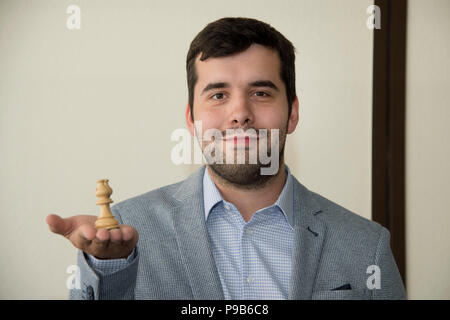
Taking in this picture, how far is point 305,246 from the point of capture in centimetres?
187

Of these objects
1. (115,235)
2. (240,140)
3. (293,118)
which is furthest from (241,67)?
(115,235)

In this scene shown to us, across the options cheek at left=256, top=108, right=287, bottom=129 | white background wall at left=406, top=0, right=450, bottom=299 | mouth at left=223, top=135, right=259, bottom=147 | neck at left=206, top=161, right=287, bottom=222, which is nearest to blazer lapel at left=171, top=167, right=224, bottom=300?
neck at left=206, top=161, right=287, bottom=222

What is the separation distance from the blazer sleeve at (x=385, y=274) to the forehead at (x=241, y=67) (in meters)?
0.90

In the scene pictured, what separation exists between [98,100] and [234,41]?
36.3 inches

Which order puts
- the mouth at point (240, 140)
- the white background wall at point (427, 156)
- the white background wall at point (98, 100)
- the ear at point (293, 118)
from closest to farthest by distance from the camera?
1. the mouth at point (240, 140)
2. the ear at point (293, 118)
3. the white background wall at point (98, 100)
4. the white background wall at point (427, 156)

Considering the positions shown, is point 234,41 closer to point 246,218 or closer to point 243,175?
point 243,175

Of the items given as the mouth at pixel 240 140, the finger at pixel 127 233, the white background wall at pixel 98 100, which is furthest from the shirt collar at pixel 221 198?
the finger at pixel 127 233

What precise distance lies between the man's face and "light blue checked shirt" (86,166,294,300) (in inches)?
5.7

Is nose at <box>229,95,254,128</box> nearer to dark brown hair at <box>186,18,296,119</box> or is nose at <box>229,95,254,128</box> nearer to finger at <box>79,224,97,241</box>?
dark brown hair at <box>186,18,296,119</box>

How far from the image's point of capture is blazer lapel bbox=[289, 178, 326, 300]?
176 centimetres

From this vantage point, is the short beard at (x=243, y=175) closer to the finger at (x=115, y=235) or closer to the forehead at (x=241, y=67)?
the forehead at (x=241, y=67)

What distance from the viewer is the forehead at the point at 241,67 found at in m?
1.99

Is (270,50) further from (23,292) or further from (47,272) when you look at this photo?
(23,292)

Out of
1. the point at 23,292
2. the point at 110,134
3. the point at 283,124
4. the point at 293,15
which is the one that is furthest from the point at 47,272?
the point at 293,15
